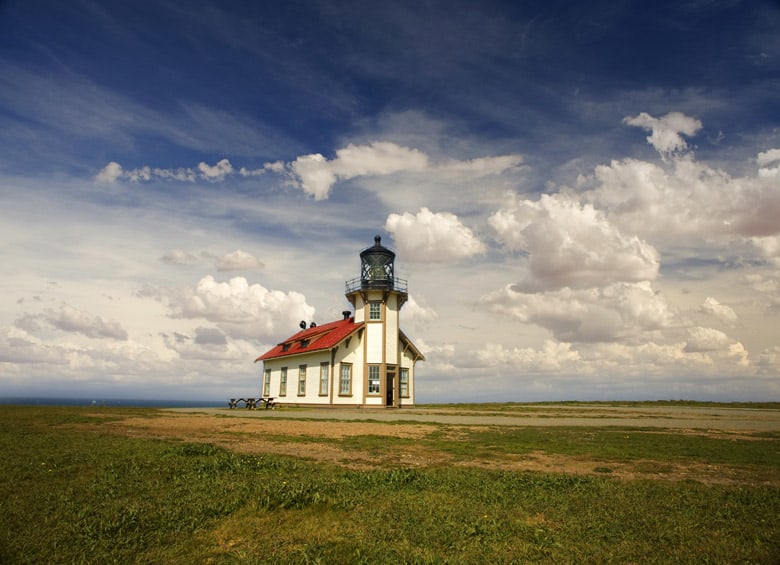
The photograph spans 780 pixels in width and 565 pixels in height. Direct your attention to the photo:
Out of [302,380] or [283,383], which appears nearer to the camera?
[302,380]

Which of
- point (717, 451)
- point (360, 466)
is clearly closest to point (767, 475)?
point (717, 451)

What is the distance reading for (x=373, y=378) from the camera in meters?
42.5

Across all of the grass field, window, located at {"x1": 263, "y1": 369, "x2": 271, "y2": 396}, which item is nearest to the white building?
window, located at {"x1": 263, "y1": 369, "x2": 271, "y2": 396}

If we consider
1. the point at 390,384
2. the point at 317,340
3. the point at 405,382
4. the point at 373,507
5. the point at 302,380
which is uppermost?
the point at 317,340

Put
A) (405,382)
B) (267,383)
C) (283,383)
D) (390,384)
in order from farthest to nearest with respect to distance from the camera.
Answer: (267,383) < (283,383) < (405,382) < (390,384)

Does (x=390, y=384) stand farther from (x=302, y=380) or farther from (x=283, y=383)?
(x=283, y=383)

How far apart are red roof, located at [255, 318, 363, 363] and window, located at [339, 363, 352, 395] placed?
252 cm

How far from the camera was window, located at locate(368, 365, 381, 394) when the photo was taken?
42.2m

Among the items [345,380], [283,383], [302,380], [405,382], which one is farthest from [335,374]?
[283,383]

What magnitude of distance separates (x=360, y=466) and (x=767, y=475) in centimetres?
865

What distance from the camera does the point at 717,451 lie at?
1405cm

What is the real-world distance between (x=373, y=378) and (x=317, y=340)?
6.91 metres

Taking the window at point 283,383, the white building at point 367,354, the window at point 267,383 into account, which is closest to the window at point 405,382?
the white building at point 367,354

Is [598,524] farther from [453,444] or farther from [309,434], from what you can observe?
[309,434]
